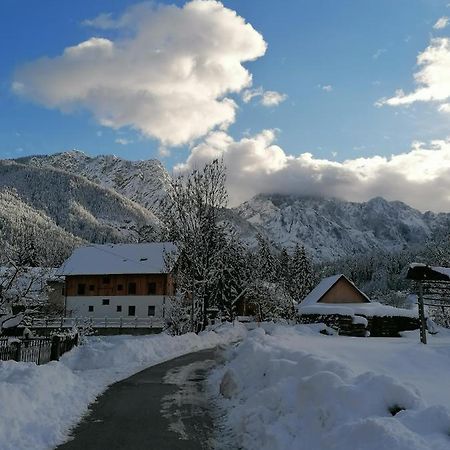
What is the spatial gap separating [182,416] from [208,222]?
77.6ft

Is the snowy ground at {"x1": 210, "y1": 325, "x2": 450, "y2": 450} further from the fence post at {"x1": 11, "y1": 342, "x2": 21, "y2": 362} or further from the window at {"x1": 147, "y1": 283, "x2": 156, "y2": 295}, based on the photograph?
the window at {"x1": 147, "y1": 283, "x2": 156, "y2": 295}

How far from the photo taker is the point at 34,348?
17.6 meters

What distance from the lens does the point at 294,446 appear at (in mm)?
7117

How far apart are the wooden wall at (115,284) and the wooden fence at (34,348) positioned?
41578 mm

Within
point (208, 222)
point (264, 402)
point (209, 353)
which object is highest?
point (208, 222)

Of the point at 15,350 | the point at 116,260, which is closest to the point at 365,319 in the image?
the point at 15,350

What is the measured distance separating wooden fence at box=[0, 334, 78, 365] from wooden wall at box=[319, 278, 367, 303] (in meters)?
29.2

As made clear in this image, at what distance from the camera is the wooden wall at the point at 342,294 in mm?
45656

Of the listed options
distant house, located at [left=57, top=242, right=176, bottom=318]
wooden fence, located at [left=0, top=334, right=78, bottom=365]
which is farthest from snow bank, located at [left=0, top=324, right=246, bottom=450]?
distant house, located at [left=57, top=242, right=176, bottom=318]

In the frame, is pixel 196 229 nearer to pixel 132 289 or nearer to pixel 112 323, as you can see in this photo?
pixel 112 323

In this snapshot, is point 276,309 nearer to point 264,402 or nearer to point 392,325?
point 392,325

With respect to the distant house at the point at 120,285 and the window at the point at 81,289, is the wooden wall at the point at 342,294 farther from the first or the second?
the window at the point at 81,289

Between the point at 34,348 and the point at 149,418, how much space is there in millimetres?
8996

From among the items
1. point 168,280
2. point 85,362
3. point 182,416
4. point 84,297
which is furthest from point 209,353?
point 84,297
